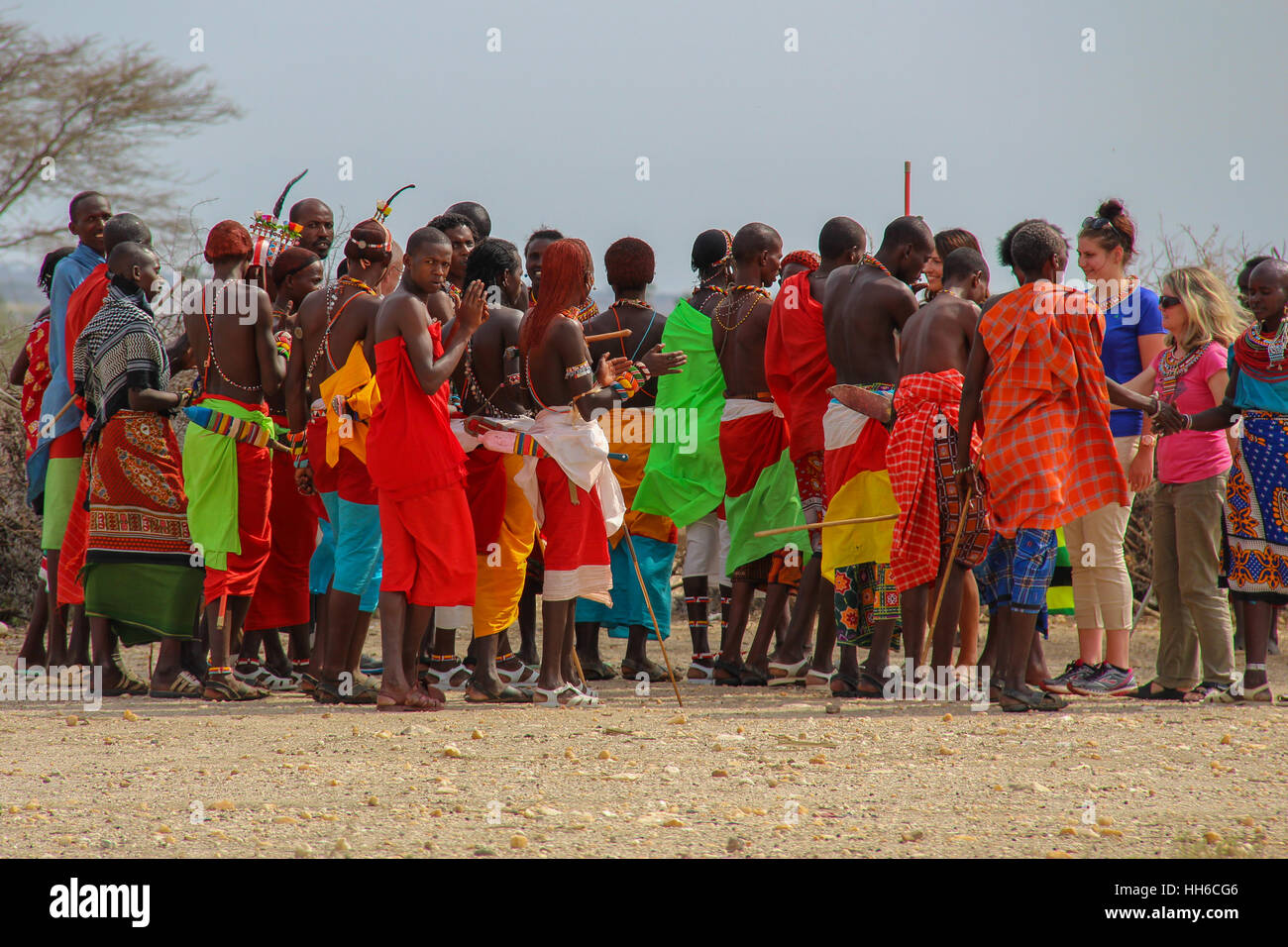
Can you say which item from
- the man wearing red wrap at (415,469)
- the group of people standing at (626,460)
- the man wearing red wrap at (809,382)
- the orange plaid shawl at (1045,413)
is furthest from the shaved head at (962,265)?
the man wearing red wrap at (415,469)

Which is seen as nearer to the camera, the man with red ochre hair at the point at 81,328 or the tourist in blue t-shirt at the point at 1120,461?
the tourist in blue t-shirt at the point at 1120,461

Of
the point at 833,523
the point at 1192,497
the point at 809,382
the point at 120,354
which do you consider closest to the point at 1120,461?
the point at 1192,497

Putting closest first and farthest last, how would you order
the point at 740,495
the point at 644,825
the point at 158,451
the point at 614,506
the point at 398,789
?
the point at 644,825 < the point at 398,789 < the point at 614,506 < the point at 158,451 < the point at 740,495

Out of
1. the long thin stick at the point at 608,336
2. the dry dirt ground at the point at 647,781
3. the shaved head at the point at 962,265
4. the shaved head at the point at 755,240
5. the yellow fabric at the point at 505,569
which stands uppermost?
the shaved head at the point at 755,240

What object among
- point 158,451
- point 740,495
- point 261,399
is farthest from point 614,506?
point 158,451

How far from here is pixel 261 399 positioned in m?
6.65

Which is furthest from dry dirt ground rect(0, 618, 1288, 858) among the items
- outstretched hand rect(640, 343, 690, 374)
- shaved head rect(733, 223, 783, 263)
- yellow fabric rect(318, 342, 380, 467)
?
shaved head rect(733, 223, 783, 263)

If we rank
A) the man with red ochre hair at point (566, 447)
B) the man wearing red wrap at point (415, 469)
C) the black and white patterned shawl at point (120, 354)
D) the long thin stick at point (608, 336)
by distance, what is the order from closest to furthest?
the man wearing red wrap at point (415, 469), the man with red ochre hair at point (566, 447), the black and white patterned shawl at point (120, 354), the long thin stick at point (608, 336)

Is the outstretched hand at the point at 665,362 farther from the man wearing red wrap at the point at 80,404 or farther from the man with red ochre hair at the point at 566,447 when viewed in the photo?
the man wearing red wrap at the point at 80,404

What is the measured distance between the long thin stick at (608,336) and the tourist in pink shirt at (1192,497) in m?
2.78

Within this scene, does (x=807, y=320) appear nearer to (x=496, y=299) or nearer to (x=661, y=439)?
(x=661, y=439)

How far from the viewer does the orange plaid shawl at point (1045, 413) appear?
5.76 metres

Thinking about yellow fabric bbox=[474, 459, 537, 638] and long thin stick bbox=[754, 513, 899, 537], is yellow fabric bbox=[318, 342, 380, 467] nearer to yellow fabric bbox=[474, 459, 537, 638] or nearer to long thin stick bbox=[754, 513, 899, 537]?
yellow fabric bbox=[474, 459, 537, 638]

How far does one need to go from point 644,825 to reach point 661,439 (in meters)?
3.81
